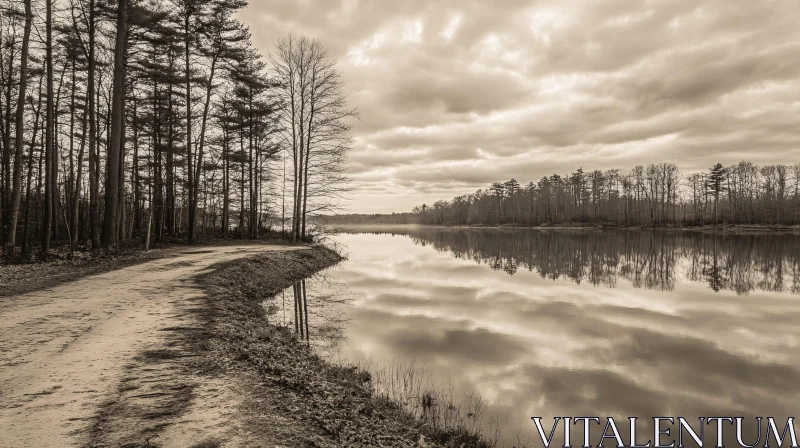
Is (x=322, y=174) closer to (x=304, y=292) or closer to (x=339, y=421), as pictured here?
(x=304, y=292)

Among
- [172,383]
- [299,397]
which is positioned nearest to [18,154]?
[172,383]

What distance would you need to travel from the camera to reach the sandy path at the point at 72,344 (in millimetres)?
3982

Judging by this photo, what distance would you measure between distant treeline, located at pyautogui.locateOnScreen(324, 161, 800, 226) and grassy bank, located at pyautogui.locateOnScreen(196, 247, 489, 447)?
236 ft

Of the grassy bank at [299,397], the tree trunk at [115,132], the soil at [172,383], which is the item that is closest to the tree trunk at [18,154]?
the tree trunk at [115,132]

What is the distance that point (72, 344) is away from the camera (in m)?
6.20

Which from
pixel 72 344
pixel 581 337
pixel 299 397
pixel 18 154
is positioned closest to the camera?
pixel 299 397

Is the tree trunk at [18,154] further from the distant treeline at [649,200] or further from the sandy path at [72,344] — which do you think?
the distant treeline at [649,200]

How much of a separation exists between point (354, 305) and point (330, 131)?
17.0 meters

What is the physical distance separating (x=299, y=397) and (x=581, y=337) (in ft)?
27.0

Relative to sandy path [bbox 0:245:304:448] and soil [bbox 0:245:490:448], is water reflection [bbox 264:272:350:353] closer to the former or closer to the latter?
soil [bbox 0:245:490:448]

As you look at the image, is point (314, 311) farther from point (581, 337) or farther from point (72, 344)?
point (581, 337)

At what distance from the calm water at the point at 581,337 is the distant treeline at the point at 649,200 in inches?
2590

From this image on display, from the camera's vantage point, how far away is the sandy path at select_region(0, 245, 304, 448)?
398 cm

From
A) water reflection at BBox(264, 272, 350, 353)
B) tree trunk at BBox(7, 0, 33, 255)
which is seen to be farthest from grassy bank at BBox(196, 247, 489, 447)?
tree trunk at BBox(7, 0, 33, 255)
